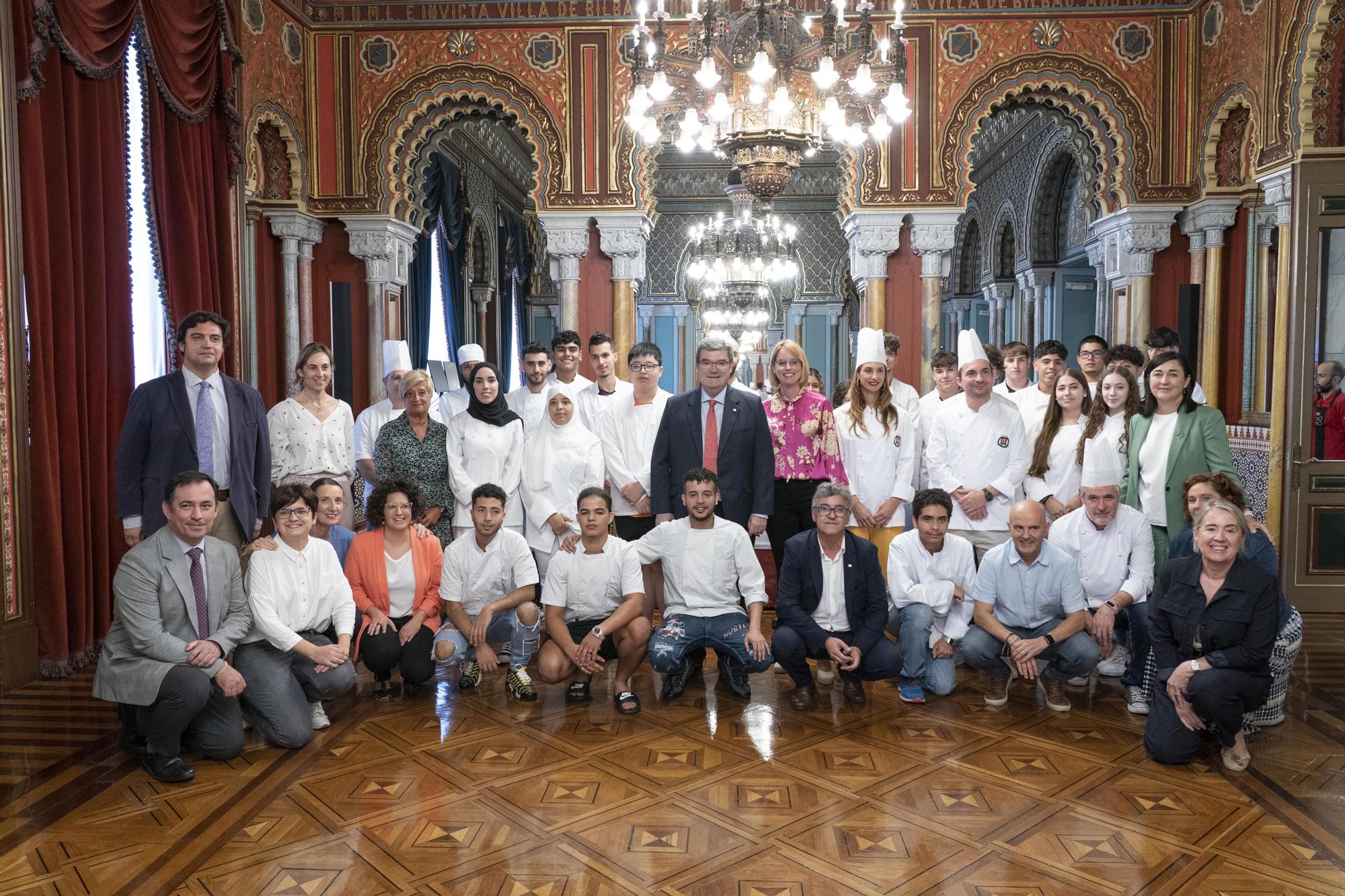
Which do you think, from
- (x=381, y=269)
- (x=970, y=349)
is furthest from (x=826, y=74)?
(x=381, y=269)

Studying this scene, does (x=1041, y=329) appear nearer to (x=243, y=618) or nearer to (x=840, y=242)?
(x=840, y=242)

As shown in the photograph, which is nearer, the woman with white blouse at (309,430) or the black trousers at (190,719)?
the black trousers at (190,719)

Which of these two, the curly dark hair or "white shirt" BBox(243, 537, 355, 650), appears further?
the curly dark hair

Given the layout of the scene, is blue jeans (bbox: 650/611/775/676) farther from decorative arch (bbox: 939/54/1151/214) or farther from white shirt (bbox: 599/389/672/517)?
decorative arch (bbox: 939/54/1151/214)

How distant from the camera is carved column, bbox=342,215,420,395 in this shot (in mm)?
7316

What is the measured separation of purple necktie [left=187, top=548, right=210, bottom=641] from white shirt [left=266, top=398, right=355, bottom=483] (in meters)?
1.28

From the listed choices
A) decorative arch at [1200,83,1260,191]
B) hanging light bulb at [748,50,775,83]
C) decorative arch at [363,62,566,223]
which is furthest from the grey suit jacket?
decorative arch at [1200,83,1260,191]

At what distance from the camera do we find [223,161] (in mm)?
5656

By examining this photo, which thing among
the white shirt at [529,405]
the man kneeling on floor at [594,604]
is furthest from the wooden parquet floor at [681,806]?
the white shirt at [529,405]

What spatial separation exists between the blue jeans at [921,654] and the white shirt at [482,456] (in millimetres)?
1803

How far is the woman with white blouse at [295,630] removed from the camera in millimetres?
3381

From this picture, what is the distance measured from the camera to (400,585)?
3998 mm

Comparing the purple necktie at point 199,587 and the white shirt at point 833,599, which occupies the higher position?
the purple necktie at point 199,587

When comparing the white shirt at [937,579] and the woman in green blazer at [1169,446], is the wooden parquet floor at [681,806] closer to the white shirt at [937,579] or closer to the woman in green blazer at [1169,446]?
the white shirt at [937,579]
